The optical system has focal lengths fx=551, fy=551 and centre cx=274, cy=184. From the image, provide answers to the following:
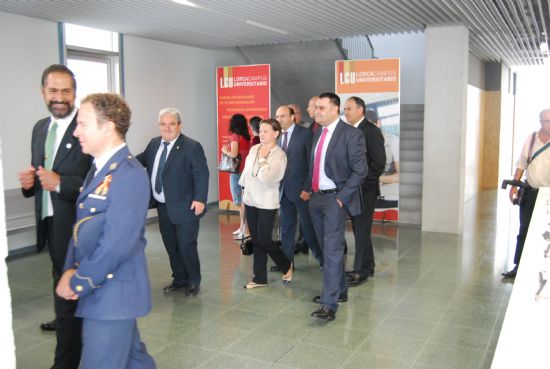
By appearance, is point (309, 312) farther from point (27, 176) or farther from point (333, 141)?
point (27, 176)

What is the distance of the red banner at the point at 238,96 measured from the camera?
9172 mm

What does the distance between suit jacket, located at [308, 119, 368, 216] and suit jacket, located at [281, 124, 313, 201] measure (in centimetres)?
109

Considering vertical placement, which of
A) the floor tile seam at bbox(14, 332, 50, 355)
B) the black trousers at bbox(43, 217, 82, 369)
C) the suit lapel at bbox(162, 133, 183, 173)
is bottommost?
the floor tile seam at bbox(14, 332, 50, 355)

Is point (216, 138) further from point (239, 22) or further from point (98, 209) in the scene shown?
point (98, 209)

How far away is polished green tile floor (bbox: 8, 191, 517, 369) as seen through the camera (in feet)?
12.6

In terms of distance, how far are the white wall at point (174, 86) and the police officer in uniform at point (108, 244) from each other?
6256 millimetres

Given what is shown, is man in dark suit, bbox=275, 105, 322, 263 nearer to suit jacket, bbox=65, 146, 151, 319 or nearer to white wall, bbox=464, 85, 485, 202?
suit jacket, bbox=65, 146, 151, 319

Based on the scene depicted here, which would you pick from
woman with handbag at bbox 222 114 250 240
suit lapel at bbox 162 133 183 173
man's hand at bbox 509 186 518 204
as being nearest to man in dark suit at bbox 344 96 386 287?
man's hand at bbox 509 186 518 204

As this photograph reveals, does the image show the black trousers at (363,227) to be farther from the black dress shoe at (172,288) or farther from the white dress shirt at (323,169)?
the black dress shoe at (172,288)

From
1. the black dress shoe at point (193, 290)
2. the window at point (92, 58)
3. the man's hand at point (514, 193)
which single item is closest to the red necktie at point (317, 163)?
the black dress shoe at point (193, 290)

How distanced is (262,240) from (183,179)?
96 centimetres

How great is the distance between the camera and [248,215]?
5.29m

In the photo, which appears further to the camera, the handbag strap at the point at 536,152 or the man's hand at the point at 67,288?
the handbag strap at the point at 536,152

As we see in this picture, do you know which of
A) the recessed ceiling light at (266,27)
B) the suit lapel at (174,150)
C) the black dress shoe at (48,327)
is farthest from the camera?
the recessed ceiling light at (266,27)
